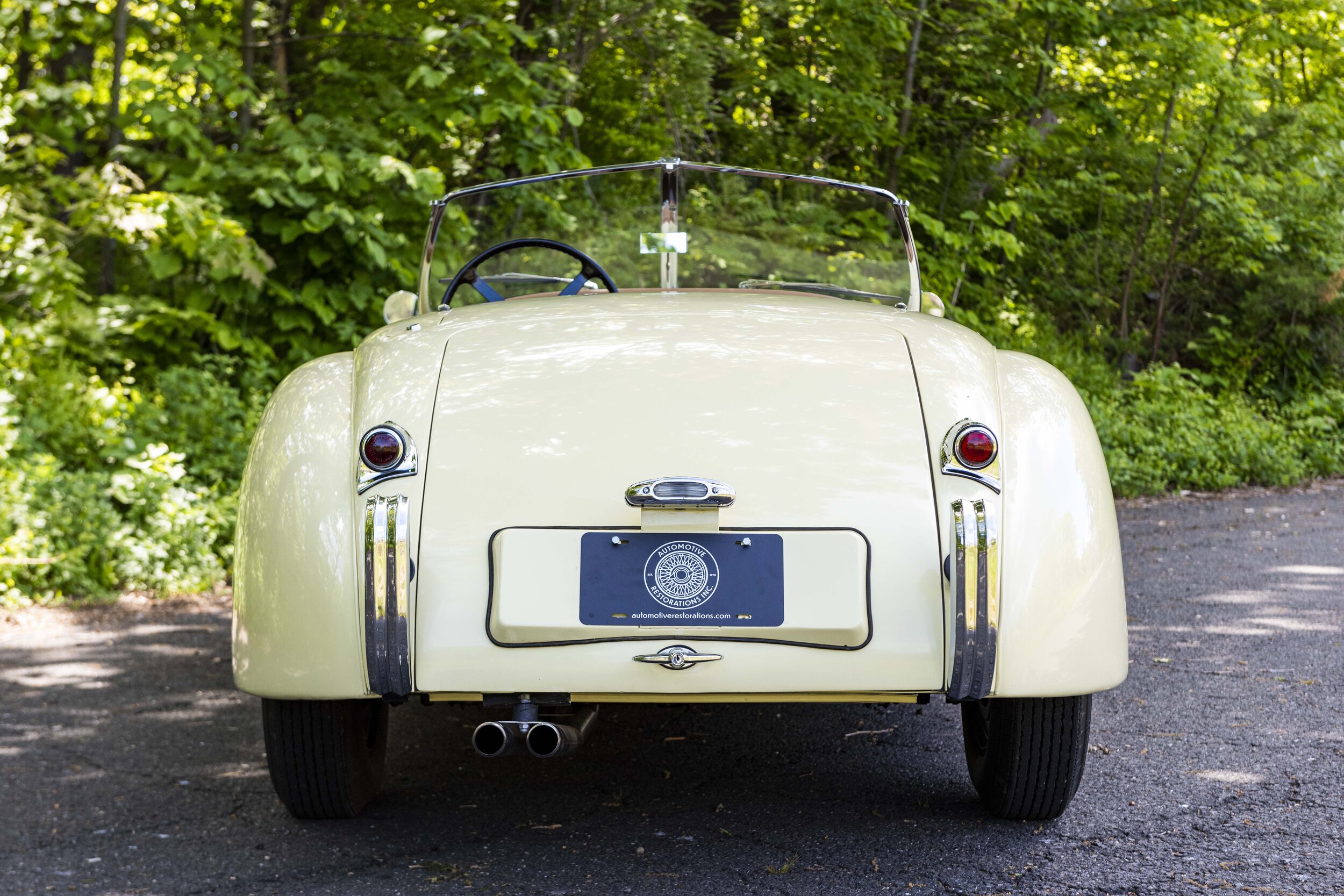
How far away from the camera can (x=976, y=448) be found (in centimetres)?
249

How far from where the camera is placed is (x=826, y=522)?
7.90 feet

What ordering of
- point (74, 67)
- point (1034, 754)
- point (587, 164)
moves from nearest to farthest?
point (1034, 754) < point (74, 67) < point (587, 164)

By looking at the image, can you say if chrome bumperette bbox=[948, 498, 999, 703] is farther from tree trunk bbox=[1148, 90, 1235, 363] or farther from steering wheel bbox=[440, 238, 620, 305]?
tree trunk bbox=[1148, 90, 1235, 363]

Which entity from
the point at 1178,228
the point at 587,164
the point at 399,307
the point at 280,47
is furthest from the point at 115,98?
the point at 1178,228

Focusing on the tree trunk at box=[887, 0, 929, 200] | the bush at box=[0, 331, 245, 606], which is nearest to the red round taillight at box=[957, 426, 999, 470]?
the bush at box=[0, 331, 245, 606]

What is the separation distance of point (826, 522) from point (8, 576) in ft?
15.7

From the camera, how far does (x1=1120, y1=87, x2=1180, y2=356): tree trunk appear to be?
10.8 m

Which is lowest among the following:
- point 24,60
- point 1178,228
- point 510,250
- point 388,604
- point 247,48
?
point 388,604

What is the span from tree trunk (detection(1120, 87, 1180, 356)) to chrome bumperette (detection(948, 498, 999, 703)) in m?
9.52

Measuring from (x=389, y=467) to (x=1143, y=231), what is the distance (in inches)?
398

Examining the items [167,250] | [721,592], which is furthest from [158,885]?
[167,250]

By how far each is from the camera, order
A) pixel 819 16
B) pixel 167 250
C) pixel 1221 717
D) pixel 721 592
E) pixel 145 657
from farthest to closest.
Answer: pixel 819 16 → pixel 167 250 → pixel 145 657 → pixel 1221 717 → pixel 721 592

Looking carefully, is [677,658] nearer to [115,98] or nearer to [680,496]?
[680,496]

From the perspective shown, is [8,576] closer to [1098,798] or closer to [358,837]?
[358,837]
